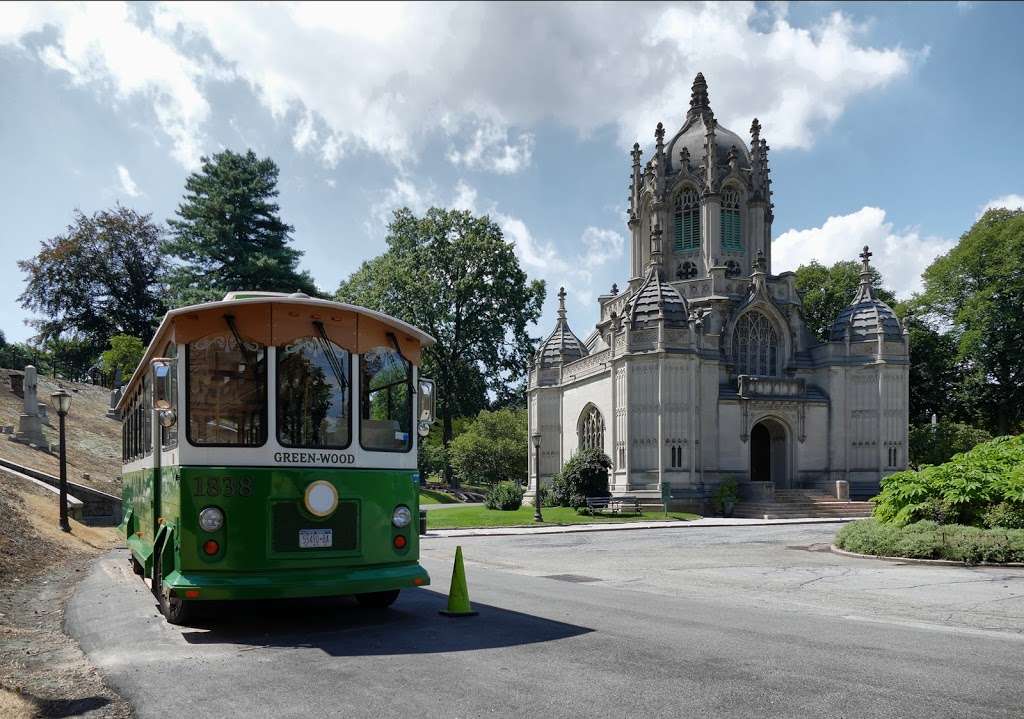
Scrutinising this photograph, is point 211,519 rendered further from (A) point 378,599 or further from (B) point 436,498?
(B) point 436,498

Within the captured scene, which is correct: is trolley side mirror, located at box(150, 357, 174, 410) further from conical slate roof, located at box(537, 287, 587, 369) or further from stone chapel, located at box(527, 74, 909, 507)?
conical slate roof, located at box(537, 287, 587, 369)

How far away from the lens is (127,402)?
15.7 metres

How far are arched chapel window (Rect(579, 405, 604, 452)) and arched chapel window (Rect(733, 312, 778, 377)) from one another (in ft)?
25.5

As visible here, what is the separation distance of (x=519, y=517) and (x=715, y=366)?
1226cm

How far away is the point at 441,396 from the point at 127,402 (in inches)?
1612

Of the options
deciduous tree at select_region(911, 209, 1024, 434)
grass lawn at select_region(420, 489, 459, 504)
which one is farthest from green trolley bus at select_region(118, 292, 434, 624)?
deciduous tree at select_region(911, 209, 1024, 434)

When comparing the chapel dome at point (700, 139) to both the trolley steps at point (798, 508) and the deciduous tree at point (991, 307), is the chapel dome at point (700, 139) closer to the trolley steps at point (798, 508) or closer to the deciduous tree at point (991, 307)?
the deciduous tree at point (991, 307)

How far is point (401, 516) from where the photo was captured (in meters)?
9.69

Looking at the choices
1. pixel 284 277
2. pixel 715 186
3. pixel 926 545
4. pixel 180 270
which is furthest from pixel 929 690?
pixel 180 270

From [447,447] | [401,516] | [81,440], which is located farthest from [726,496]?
[401,516]

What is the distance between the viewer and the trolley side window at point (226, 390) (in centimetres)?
891

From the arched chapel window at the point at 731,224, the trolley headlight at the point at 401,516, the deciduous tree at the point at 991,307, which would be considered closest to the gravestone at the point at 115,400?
the arched chapel window at the point at 731,224

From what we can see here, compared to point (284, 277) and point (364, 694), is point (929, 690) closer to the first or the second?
point (364, 694)

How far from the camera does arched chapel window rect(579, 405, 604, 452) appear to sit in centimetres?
4300
